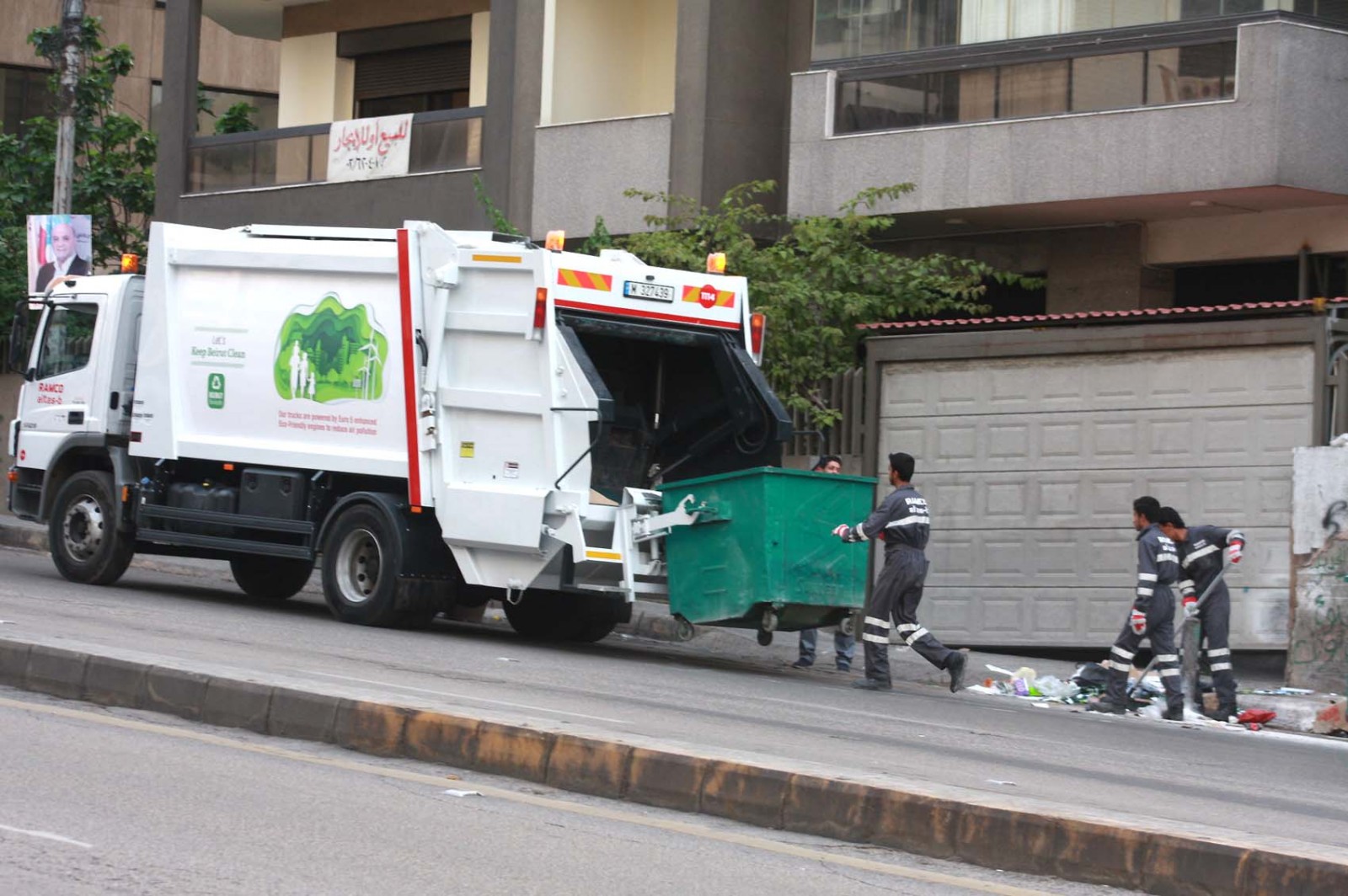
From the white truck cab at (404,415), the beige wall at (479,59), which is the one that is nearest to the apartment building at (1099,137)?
the white truck cab at (404,415)

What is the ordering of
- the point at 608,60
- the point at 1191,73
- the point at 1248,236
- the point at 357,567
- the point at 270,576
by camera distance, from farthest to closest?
the point at 608,60 → the point at 1248,236 → the point at 1191,73 → the point at 270,576 → the point at 357,567

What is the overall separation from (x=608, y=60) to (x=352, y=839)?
1796cm

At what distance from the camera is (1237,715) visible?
13.5 m

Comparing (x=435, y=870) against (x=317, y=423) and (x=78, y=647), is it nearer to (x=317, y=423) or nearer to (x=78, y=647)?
(x=78, y=647)

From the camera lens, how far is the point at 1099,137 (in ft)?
59.6

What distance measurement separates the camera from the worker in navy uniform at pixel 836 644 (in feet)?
47.8

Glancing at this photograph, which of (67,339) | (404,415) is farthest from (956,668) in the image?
(67,339)

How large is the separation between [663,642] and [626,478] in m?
3.23

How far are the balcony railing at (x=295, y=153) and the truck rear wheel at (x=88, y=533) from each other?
8.59m

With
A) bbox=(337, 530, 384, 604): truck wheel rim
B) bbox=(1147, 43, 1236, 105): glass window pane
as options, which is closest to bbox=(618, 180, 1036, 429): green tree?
bbox=(1147, 43, 1236, 105): glass window pane

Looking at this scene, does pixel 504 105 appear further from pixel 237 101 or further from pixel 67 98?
pixel 237 101

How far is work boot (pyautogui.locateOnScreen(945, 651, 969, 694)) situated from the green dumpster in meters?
0.77

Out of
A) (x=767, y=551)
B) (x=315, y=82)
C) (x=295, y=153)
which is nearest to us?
(x=767, y=551)

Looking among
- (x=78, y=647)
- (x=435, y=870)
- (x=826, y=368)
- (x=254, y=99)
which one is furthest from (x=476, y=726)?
(x=254, y=99)
